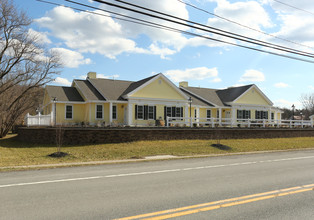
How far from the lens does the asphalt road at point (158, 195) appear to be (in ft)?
17.6

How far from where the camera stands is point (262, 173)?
9672 millimetres

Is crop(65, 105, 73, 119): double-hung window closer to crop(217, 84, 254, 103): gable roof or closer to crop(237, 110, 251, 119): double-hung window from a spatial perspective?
crop(217, 84, 254, 103): gable roof

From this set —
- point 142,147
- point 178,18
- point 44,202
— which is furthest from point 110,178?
point 142,147

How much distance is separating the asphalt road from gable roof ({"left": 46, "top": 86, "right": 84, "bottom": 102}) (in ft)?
62.5

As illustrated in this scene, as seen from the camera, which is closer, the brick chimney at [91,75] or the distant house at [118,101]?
the distant house at [118,101]

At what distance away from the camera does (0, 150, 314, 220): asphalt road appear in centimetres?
538

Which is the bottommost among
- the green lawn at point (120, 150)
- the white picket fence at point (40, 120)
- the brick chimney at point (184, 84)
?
the green lawn at point (120, 150)

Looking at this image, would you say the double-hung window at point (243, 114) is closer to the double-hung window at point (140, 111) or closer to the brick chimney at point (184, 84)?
the brick chimney at point (184, 84)

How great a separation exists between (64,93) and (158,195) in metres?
25.2

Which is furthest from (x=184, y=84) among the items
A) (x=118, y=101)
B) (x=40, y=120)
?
(x=40, y=120)

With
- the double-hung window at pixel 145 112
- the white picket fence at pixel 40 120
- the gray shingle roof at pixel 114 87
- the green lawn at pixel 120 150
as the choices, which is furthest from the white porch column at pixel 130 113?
the green lawn at pixel 120 150

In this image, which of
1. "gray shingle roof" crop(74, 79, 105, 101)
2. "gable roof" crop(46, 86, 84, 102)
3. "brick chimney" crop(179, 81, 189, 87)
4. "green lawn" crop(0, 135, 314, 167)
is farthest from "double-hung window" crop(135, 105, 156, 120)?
"brick chimney" crop(179, 81, 189, 87)

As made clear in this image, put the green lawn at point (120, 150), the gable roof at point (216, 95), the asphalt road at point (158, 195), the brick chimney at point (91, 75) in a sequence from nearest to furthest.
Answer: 1. the asphalt road at point (158, 195)
2. the green lawn at point (120, 150)
3. the brick chimney at point (91, 75)
4. the gable roof at point (216, 95)

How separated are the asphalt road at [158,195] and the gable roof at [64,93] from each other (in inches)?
750
